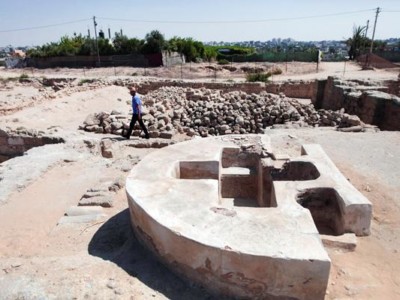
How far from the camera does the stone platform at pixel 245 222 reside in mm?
3004

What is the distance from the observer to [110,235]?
182 inches

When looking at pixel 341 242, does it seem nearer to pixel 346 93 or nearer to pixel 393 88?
pixel 346 93

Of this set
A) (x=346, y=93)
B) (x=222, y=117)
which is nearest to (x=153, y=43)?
(x=222, y=117)

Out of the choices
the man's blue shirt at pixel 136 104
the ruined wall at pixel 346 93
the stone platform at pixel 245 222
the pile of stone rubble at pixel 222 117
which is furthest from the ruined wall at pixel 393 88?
the man's blue shirt at pixel 136 104

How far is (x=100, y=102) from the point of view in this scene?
14.7 metres

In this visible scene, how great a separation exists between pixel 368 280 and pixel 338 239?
0.59 metres

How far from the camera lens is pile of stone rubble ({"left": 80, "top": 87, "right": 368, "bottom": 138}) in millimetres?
10930

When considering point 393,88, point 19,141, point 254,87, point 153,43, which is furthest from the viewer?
point 153,43

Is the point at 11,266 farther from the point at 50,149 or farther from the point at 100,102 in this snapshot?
the point at 100,102

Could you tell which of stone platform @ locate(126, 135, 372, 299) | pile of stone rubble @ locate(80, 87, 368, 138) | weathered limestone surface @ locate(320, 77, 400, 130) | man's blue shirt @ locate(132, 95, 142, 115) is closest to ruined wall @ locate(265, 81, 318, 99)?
weathered limestone surface @ locate(320, 77, 400, 130)

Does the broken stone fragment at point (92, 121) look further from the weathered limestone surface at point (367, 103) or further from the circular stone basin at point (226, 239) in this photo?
the weathered limestone surface at point (367, 103)

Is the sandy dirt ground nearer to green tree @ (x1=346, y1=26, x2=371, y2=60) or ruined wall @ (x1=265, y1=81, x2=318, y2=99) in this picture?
ruined wall @ (x1=265, y1=81, x2=318, y2=99)

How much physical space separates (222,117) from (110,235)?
324 inches

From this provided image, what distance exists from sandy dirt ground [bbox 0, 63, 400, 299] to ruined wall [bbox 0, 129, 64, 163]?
1.58 feet
